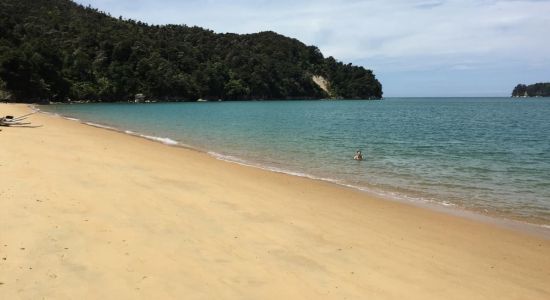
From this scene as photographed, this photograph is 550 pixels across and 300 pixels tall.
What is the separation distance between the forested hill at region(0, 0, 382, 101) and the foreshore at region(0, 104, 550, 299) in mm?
83049

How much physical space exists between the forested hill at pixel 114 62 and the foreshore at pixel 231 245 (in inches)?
3270

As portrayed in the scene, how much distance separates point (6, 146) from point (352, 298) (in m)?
13.6

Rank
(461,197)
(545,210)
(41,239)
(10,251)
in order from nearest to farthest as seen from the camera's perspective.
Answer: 1. (10,251)
2. (41,239)
3. (545,210)
4. (461,197)

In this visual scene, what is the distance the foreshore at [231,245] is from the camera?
5266mm

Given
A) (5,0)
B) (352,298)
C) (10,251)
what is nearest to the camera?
(352,298)

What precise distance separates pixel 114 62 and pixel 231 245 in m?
132

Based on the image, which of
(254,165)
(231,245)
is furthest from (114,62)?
(231,245)

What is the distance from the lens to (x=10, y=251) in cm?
561

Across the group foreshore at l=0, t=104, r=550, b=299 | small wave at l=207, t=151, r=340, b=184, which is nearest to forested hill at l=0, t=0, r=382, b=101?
small wave at l=207, t=151, r=340, b=184

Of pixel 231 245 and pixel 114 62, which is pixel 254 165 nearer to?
pixel 231 245

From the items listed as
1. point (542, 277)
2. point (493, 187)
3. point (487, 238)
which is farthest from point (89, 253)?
point (493, 187)

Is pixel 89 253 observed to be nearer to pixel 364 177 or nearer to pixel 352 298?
pixel 352 298

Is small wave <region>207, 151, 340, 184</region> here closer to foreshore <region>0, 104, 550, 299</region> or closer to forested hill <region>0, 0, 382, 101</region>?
foreshore <region>0, 104, 550, 299</region>

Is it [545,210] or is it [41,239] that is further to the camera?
[545,210]
